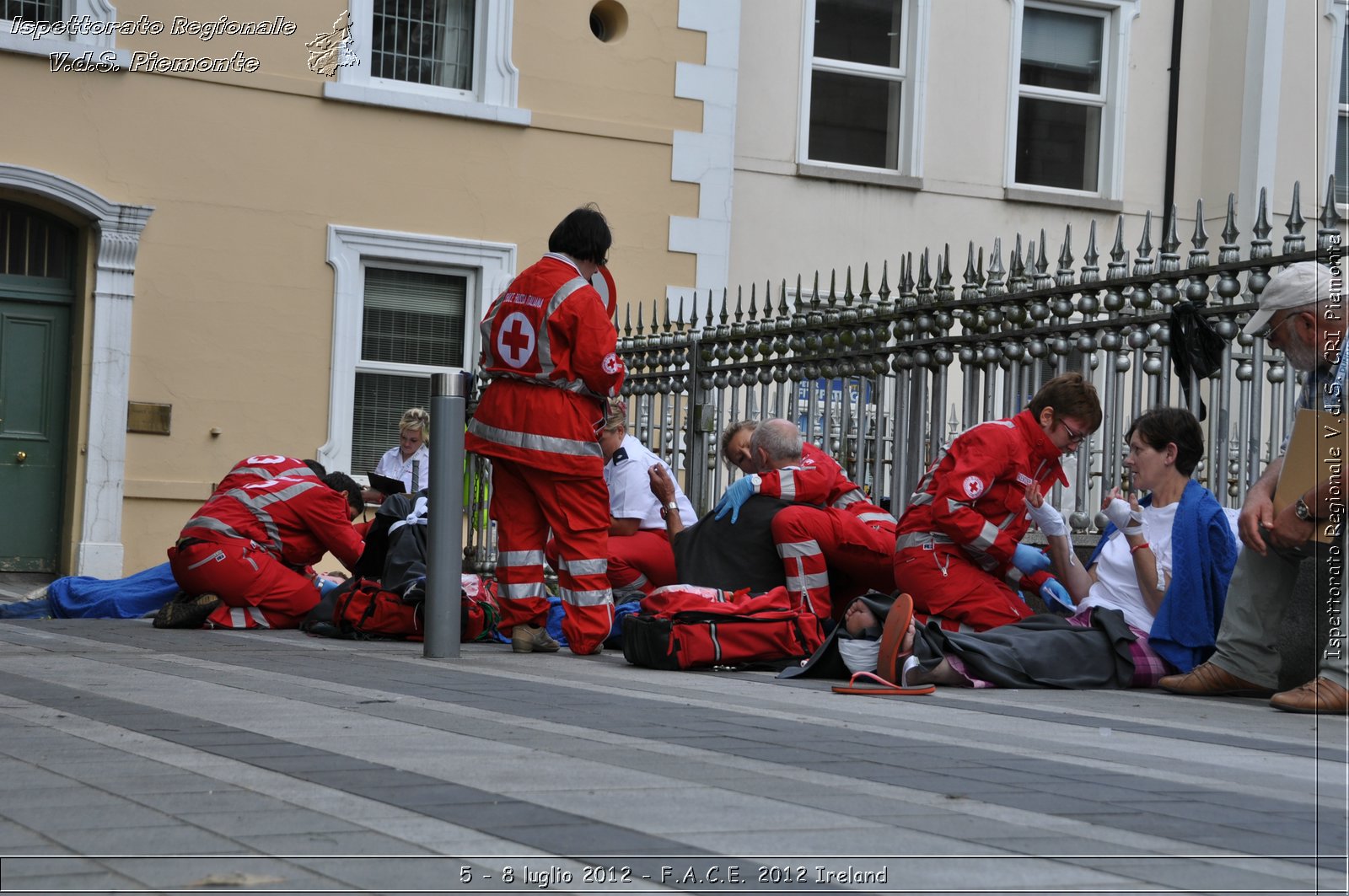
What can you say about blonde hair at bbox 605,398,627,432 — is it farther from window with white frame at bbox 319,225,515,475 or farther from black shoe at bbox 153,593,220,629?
window with white frame at bbox 319,225,515,475

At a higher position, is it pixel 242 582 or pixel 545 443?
pixel 545 443

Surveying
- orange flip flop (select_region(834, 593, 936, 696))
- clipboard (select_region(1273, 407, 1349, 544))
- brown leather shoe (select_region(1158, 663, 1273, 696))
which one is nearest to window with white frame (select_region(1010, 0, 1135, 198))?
brown leather shoe (select_region(1158, 663, 1273, 696))

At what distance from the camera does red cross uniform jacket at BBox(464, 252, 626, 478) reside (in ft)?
27.9

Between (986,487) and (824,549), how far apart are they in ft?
3.33

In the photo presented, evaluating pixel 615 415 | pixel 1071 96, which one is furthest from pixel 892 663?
pixel 1071 96

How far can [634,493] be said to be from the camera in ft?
32.5

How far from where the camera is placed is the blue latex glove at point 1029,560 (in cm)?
801

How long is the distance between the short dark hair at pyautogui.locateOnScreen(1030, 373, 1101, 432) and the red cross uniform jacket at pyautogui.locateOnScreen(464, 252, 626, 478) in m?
2.06

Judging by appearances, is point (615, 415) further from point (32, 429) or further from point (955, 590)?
point (32, 429)

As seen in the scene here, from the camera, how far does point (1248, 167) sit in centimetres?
1789

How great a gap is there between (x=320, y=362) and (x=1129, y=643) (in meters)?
8.74

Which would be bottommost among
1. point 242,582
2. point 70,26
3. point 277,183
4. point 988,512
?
point 242,582

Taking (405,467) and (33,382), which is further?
(33,382)

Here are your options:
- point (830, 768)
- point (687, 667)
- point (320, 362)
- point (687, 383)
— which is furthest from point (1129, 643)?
point (320, 362)
